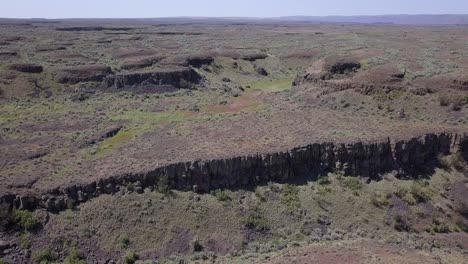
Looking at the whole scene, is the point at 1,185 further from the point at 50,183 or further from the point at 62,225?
the point at 62,225

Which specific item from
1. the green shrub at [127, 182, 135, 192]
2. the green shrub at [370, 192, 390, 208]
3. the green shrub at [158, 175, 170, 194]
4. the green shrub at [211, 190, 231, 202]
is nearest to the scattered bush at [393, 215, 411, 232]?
the green shrub at [370, 192, 390, 208]

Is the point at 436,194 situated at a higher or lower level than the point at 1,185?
lower

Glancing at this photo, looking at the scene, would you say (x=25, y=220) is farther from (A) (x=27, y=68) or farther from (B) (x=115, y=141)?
(A) (x=27, y=68)

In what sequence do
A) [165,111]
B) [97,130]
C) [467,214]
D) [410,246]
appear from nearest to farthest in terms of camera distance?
[410,246]
[467,214]
[97,130]
[165,111]

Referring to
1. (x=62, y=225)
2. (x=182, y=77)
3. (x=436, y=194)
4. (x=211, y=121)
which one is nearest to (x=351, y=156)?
(x=436, y=194)

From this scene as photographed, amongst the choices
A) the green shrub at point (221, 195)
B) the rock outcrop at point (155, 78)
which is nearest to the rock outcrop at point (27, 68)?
the rock outcrop at point (155, 78)
